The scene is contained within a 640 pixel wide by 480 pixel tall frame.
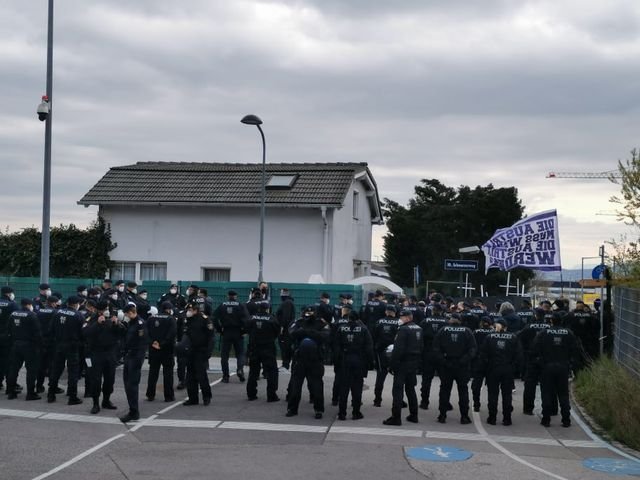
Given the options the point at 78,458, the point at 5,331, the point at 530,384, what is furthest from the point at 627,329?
the point at 5,331

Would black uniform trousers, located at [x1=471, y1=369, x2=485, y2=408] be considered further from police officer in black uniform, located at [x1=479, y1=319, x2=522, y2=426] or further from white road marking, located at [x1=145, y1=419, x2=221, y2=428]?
white road marking, located at [x1=145, y1=419, x2=221, y2=428]

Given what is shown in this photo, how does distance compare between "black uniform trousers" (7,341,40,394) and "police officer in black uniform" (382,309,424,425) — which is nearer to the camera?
"police officer in black uniform" (382,309,424,425)

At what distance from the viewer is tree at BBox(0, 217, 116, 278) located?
3198cm

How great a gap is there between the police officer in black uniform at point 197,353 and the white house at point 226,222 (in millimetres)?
15219

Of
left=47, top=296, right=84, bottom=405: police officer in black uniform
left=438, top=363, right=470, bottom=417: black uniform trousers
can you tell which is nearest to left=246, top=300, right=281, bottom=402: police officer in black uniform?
left=47, top=296, right=84, bottom=405: police officer in black uniform

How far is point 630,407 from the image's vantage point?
12609 millimetres

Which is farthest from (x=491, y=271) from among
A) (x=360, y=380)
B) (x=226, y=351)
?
(x=360, y=380)

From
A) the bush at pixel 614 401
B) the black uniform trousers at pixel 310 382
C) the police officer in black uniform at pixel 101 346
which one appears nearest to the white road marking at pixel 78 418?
the police officer in black uniform at pixel 101 346

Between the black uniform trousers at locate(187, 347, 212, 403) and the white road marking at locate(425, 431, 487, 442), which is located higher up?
the black uniform trousers at locate(187, 347, 212, 403)

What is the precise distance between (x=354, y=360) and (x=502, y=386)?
2595mm

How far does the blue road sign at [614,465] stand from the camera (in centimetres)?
1059

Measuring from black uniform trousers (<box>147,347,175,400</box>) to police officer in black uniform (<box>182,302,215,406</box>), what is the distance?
43cm

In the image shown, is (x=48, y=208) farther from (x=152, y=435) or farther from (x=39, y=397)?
(x=152, y=435)

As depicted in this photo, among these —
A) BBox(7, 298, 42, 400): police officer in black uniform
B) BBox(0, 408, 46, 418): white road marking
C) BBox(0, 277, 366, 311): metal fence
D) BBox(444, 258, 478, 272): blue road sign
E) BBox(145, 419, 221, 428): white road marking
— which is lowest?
BBox(145, 419, 221, 428): white road marking
